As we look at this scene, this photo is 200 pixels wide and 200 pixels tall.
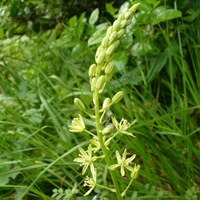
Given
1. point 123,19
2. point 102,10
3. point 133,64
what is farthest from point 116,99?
point 102,10

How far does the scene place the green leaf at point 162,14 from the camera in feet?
6.88

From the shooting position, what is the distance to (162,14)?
2.17 meters

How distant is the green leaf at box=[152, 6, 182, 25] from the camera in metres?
2.10

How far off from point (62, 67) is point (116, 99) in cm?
200

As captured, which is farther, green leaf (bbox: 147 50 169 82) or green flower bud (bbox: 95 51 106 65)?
green leaf (bbox: 147 50 169 82)

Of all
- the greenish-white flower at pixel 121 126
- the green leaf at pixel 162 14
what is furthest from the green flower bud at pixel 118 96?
the green leaf at pixel 162 14

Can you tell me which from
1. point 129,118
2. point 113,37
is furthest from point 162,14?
point 113,37

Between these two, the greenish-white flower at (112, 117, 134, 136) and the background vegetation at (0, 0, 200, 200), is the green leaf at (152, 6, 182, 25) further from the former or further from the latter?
the greenish-white flower at (112, 117, 134, 136)

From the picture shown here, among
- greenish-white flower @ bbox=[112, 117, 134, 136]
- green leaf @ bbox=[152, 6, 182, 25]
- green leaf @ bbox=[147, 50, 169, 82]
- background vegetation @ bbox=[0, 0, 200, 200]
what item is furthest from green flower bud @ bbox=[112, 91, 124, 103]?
green leaf @ bbox=[147, 50, 169, 82]

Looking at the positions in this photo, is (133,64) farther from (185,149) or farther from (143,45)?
(185,149)

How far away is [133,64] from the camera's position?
2.89 meters

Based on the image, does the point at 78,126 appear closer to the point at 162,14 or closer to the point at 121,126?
the point at 121,126

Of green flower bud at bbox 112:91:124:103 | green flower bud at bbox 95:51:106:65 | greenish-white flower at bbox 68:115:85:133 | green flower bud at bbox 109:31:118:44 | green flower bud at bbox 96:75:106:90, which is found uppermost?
green flower bud at bbox 109:31:118:44

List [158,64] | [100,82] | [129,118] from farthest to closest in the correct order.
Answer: [158,64], [129,118], [100,82]
